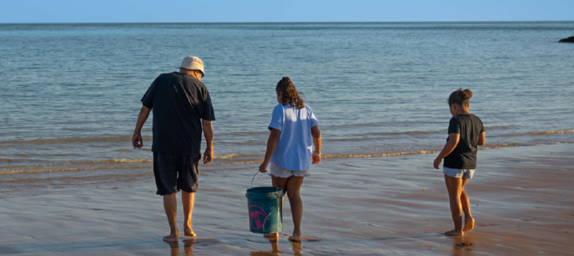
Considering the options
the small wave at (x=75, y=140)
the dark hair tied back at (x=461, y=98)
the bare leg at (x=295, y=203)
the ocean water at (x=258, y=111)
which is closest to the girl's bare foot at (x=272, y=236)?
the bare leg at (x=295, y=203)

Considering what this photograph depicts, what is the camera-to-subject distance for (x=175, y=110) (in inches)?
183

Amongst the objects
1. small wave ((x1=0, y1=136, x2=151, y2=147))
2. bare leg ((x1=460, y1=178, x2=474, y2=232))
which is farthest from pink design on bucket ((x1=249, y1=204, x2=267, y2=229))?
small wave ((x1=0, y1=136, x2=151, y2=147))

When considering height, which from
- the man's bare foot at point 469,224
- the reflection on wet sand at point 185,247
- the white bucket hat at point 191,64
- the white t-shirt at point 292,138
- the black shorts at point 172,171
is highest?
the white bucket hat at point 191,64

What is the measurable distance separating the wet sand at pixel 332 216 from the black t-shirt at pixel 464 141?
0.67m

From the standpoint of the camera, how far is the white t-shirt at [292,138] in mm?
4695

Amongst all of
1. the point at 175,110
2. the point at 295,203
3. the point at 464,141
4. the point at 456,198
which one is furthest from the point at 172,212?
the point at 464,141

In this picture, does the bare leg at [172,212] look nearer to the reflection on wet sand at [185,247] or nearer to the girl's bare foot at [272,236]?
the reflection on wet sand at [185,247]

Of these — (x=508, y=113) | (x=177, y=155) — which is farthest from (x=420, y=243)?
(x=508, y=113)

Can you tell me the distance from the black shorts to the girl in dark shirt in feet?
6.81

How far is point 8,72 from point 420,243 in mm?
27077

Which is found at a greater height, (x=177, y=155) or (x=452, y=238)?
(x=177, y=155)

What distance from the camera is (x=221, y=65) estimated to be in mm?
34281

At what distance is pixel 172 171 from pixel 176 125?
393mm

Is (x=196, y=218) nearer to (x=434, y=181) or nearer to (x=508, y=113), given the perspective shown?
(x=434, y=181)
